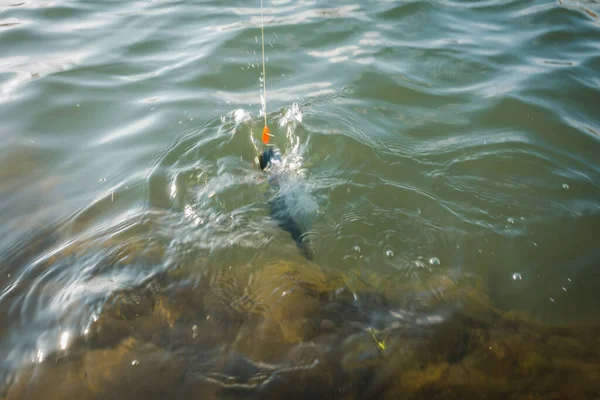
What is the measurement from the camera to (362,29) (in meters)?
8.06

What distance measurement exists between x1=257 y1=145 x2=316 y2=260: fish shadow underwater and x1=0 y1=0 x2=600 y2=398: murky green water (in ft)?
0.21

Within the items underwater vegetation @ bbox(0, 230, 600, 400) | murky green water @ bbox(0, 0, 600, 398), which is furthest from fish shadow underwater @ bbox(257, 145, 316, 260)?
underwater vegetation @ bbox(0, 230, 600, 400)

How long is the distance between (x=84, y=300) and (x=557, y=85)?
6.95 meters

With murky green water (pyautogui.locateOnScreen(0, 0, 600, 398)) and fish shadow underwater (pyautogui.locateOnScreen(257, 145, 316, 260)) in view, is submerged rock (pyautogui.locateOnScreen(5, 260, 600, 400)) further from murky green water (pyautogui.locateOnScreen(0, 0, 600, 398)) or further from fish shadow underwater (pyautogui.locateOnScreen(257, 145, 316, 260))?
fish shadow underwater (pyautogui.locateOnScreen(257, 145, 316, 260))

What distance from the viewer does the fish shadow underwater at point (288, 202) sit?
382cm

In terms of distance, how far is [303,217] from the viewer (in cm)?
391

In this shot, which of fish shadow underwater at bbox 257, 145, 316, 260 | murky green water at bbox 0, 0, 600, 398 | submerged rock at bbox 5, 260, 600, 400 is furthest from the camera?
fish shadow underwater at bbox 257, 145, 316, 260

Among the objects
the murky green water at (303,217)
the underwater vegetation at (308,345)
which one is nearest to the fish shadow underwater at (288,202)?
the murky green water at (303,217)

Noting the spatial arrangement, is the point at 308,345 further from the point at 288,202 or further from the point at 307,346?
the point at 288,202

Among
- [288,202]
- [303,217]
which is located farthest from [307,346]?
[288,202]

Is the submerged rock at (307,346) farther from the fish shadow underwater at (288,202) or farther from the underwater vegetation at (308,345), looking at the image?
the fish shadow underwater at (288,202)

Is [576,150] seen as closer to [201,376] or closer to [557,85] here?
[557,85]

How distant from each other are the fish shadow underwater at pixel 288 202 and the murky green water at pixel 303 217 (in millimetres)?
64

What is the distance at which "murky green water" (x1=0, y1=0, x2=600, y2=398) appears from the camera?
2891 mm
